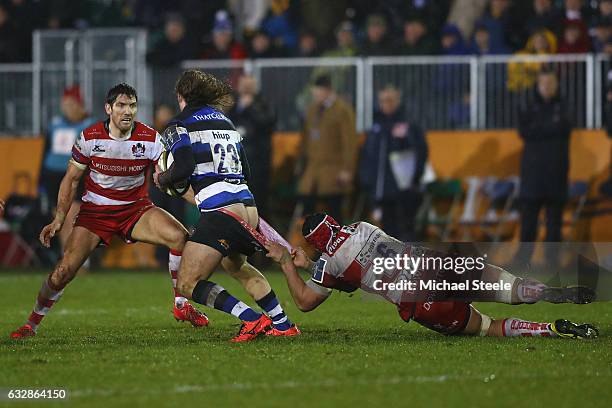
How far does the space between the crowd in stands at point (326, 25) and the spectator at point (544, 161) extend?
5.65ft

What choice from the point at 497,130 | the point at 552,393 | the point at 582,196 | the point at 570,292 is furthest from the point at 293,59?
the point at 552,393

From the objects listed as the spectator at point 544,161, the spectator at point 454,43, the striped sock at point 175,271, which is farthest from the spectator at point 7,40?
the striped sock at point 175,271

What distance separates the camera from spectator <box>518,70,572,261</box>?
727 inches

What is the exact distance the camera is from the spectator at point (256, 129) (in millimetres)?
20047

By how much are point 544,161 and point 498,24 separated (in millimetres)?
3070

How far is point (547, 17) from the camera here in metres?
20.2

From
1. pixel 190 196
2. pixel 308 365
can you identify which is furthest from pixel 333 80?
pixel 308 365

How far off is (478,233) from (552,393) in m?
13.1

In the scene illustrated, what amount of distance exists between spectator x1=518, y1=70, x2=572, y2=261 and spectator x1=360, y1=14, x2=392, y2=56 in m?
2.95

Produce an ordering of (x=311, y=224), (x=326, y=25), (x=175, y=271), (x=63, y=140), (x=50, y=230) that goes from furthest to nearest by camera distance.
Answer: (x=326, y=25) → (x=63, y=140) → (x=175, y=271) → (x=50, y=230) → (x=311, y=224)

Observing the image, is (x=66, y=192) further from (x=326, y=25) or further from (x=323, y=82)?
(x=326, y=25)

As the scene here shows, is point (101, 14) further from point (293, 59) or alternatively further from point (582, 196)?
point (582, 196)

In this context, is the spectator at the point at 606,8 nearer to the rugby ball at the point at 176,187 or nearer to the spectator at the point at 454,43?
the spectator at the point at 454,43

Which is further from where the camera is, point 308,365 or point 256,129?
point 256,129
